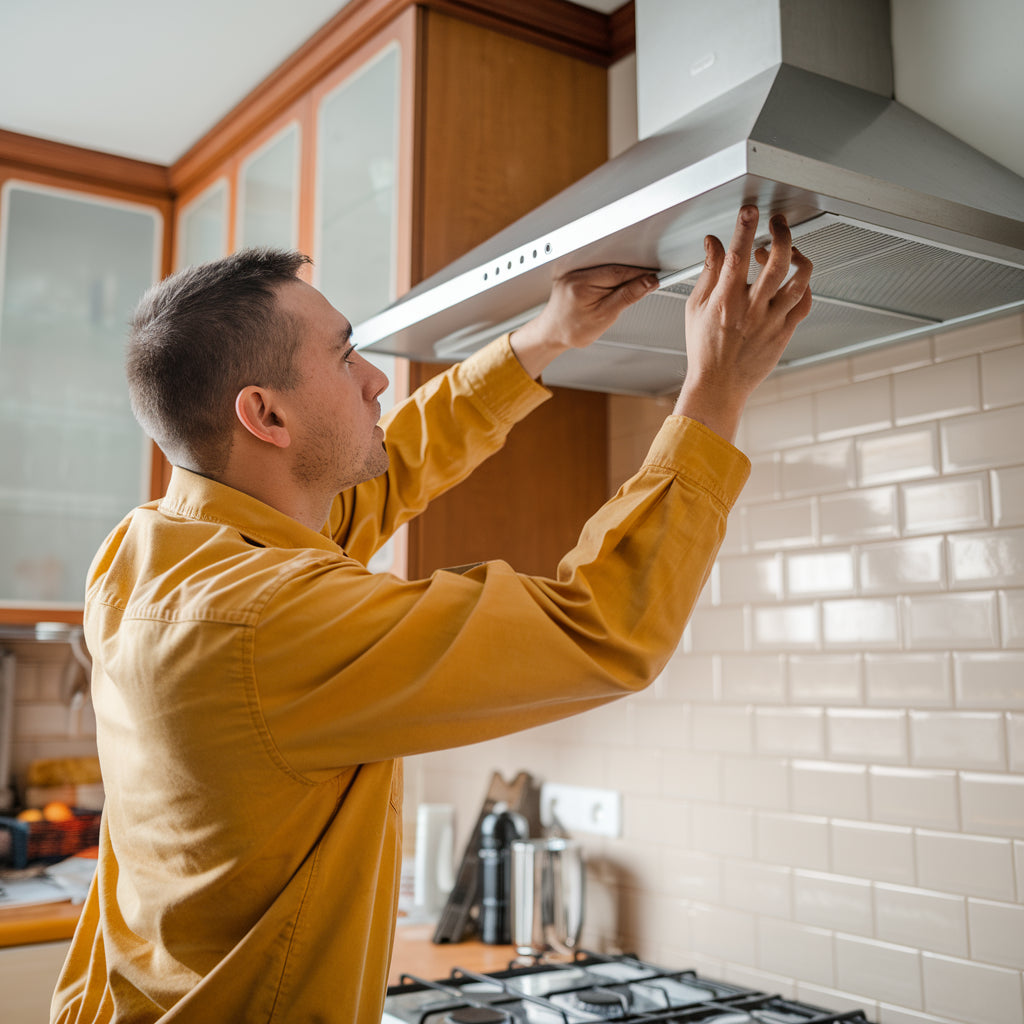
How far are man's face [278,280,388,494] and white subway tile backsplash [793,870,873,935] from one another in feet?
3.15

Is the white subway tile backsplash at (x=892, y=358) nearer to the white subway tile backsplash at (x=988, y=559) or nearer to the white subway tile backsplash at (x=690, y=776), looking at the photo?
the white subway tile backsplash at (x=988, y=559)

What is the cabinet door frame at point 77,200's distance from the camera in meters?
2.54

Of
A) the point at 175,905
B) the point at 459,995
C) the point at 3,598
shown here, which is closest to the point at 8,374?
the point at 3,598

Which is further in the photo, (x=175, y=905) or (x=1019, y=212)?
(x=1019, y=212)

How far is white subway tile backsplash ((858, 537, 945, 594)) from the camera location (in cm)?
150

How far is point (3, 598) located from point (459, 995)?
1510mm

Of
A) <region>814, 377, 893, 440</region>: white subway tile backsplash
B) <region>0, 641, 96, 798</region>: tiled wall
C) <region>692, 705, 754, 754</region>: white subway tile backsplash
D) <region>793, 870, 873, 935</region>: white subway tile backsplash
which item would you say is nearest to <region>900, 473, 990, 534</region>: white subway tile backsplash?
<region>814, 377, 893, 440</region>: white subway tile backsplash

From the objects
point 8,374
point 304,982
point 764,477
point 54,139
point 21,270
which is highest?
point 54,139

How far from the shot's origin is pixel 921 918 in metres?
1.48

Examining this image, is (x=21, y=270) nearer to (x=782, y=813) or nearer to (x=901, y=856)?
(x=782, y=813)

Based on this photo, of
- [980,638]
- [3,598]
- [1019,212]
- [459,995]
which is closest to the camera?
[1019,212]

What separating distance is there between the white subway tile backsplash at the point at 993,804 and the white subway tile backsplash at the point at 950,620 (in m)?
0.17

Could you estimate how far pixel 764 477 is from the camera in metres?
1.76

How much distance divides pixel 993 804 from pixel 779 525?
52cm
